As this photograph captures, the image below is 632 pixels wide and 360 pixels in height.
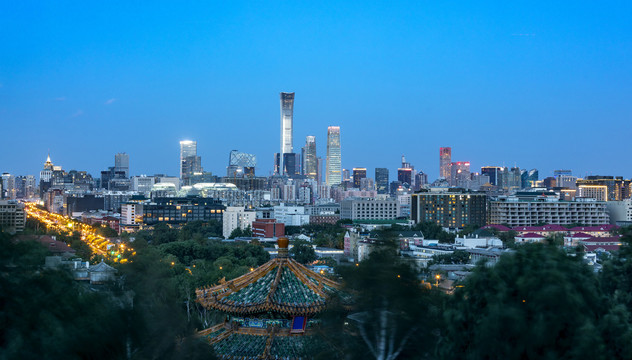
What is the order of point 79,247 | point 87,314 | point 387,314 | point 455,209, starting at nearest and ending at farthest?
1. point 87,314
2. point 387,314
3. point 79,247
4. point 455,209

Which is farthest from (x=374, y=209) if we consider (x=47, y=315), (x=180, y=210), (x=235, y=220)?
(x=47, y=315)

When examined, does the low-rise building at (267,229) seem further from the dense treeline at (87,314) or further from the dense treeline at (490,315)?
the dense treeline at (490,315)

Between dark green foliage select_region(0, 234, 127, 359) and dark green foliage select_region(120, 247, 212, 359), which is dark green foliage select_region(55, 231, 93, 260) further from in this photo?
dark green foliage select_region(0, 234, 127, 359)

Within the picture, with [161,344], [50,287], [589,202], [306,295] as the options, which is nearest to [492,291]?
[306,295]

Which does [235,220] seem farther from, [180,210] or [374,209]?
[374,209]

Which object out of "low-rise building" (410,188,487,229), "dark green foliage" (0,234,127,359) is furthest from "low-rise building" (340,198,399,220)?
"dark green foliage" (0,234,127,359)

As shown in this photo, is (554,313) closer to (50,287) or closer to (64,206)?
(50,287)
